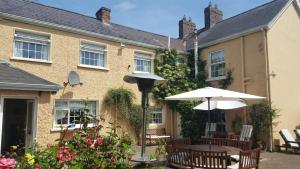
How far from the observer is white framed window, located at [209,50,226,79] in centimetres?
1759

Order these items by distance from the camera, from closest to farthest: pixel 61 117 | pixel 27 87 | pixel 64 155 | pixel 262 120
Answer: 1. pixel 64 155
2. pixel 27 87
3. pixel 61 117
4. pixel 262 120

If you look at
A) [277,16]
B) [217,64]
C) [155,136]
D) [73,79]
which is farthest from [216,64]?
[73,79]

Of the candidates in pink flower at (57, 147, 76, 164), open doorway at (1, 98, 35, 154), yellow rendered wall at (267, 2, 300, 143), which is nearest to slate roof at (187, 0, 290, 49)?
yellow rendered wall at (267, 2, 300, 143)

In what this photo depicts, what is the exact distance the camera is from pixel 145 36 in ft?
64.3

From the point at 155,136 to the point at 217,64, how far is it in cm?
604

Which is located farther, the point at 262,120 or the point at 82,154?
the point at 262,120

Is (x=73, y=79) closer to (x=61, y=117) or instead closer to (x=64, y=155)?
(x=61, y=117)

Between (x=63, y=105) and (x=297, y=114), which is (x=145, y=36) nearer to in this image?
(x=63, y=105)

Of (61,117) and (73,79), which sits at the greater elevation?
(73,79)

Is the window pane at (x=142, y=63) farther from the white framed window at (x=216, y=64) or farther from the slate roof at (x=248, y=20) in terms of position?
the white framed window at (x=216, y=64)

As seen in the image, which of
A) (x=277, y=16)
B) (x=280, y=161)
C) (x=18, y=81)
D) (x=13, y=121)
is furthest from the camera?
(x=277, y=16)

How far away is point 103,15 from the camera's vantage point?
1841 cm

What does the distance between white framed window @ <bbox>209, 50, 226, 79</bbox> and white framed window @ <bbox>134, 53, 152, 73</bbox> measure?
4.01 metres

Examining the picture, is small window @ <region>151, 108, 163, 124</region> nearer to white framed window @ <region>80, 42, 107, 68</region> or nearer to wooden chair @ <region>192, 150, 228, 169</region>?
white framed window @ <region>80, 42, 107, 68</region>
